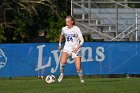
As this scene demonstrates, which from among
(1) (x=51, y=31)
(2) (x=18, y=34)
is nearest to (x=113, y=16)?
(1) (x=51, y=31)

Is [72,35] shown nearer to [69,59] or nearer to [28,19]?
[69,59]

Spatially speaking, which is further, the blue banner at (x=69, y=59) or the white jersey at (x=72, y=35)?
the blue banner at (x=69, y=59)

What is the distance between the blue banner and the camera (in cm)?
2114

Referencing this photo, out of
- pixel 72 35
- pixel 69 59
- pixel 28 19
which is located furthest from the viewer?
pixel 28 19

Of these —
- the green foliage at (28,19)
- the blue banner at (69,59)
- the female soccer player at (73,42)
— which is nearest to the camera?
the female soccer player at (73,42)

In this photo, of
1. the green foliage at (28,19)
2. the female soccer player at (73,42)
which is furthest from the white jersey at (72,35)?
the green foliage at (28,19)

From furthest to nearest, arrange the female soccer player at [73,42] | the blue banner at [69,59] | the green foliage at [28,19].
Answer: the green foliage at [28,19] < the blue banner at [69,59] < the female soccer player at [73,42]

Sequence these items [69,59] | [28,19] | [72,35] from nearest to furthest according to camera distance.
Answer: [72,35] < [69,59] < [28,19]

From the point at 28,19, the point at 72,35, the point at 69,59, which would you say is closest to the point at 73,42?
the point at 72,35

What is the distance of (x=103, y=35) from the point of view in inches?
1145

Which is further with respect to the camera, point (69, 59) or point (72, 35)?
point (69, 59)

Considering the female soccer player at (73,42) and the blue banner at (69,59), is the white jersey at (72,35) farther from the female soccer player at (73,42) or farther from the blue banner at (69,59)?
the blue banner at (69,59)

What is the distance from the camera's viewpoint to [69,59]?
21.4 metres

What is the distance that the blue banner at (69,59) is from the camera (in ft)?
69.4
